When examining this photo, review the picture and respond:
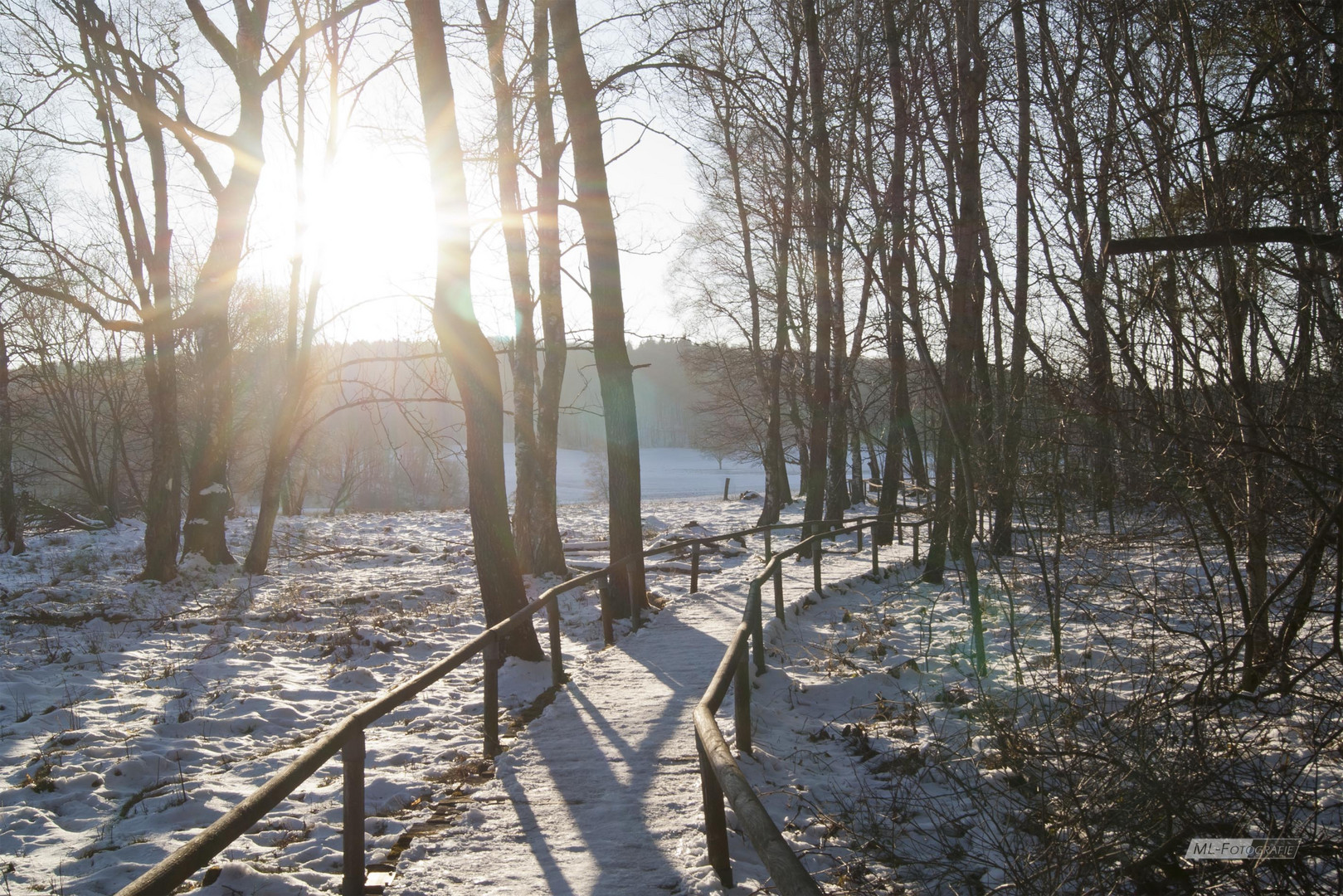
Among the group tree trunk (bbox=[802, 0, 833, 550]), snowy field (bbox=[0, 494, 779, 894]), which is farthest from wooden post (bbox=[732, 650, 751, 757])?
tree trunk (bbox=[802, 0, 833, 550])

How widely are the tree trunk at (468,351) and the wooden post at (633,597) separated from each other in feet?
8.39

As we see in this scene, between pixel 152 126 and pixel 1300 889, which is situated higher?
pixel 152 126

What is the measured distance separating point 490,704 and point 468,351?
3614mm

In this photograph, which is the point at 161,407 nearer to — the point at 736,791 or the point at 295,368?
the point at 295,368

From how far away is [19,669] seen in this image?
786cm

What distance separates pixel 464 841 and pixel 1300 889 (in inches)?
151

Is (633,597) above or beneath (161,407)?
beneath

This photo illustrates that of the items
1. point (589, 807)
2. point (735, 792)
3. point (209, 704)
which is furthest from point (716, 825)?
point (209, 704)

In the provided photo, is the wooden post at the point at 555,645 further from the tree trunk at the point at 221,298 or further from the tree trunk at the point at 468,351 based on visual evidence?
the tree trunk at the point at 221,298

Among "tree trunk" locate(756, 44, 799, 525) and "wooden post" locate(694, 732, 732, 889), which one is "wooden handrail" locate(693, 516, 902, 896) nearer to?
"wooden post" locate(694, 732, 732, 889)

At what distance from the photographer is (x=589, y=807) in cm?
480

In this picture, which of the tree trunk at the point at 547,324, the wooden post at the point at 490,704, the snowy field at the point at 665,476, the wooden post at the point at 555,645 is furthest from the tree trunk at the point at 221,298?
the snowy field at the point at 665,476

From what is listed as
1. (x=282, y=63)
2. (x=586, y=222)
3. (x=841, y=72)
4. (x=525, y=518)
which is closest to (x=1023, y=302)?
(x=841, y=72)

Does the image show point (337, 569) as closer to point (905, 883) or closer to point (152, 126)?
point (152, 126)
